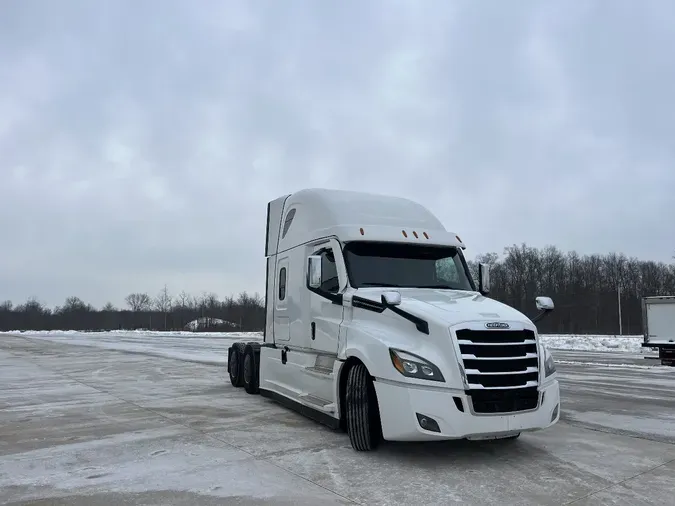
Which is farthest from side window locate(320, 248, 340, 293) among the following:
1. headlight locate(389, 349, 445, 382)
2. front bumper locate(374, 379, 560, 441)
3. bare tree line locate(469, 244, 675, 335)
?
bare tree line locate(469, 244, 675, 335)

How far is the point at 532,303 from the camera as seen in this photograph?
231 ft

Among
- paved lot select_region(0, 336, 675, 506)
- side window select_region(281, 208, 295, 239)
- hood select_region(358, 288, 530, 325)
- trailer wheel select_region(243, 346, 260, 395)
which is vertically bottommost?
paved lot select_region(0, 336, 675, 506)

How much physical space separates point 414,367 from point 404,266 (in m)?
2.12

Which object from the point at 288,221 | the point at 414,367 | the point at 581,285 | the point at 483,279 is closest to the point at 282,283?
the point at 288,221

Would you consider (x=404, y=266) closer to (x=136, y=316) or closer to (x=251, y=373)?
(x=251, y=373)

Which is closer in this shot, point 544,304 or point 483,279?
point 544,304

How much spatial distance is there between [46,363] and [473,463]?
66.8 feet

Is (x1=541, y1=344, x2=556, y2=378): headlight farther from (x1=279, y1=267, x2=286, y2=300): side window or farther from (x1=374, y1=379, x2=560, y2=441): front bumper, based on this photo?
(x1=279, y1=267, x2=286, y2=300): side window

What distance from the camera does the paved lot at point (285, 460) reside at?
492cm

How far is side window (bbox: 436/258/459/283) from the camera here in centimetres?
775

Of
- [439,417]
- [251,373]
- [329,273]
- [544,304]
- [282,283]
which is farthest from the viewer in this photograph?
[251,373]

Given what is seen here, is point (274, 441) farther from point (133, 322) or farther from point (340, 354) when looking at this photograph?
point (133, 322)

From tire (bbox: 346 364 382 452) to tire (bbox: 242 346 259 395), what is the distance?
5.36 metres

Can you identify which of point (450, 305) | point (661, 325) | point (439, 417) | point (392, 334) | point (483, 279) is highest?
point (483, 279)
